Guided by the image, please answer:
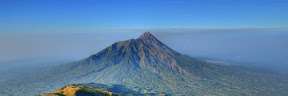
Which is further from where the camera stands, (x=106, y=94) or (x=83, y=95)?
(x=106, y=94)

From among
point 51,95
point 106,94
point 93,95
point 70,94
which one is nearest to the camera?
point 51,95

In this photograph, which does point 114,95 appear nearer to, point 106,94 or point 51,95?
point 106,94

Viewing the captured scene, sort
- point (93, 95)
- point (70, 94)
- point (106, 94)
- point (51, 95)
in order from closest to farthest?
point (51, 95), point (70, 94), point (93, 95), point (106, 94)

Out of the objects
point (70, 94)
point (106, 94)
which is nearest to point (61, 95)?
point (70, 94)

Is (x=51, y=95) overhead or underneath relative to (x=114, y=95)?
overhead

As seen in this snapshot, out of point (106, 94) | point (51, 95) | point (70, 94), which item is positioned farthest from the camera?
point (106, 94)

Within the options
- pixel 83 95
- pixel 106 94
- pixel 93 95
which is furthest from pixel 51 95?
pixel 106 94

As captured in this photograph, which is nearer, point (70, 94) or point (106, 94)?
point (70, 94)

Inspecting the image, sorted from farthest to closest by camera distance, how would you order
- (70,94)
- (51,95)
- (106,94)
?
1. (106,94)
2. (70,94)
3. (51,95)

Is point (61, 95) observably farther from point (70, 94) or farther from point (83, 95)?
point (83, 95)
